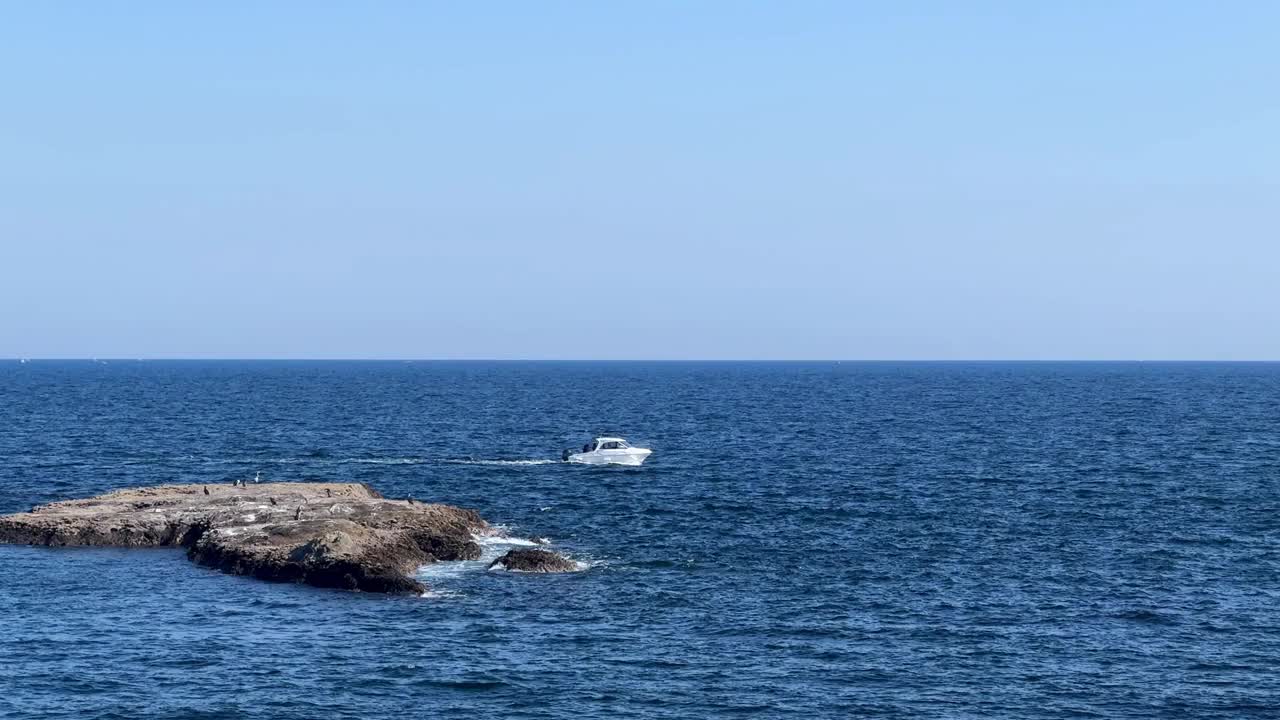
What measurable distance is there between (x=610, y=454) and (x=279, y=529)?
145 feet

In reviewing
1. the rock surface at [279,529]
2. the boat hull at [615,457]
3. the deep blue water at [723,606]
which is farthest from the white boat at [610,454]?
the rock surface at [279,529]

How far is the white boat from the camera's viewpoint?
110m

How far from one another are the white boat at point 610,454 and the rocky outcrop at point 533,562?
4369 centimetres

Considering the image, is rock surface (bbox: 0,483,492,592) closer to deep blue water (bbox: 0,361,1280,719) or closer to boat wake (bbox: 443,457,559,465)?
deep blue water (bbox: 0,361,1280,719)

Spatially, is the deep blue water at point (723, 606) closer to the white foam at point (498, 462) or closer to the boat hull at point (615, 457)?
the white foam at point (498, 462)

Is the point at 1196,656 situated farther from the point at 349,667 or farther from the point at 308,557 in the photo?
the point at 308,557

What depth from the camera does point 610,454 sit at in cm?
11012

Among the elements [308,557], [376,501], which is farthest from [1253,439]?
[308,557]

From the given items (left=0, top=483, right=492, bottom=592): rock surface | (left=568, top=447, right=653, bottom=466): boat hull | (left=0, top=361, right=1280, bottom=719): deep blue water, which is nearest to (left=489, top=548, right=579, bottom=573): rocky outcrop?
(left=0, top=361, right=1280, bottom=719): deep blue water

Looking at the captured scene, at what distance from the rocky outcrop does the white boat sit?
143ft

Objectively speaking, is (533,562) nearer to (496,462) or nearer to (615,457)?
(615,457)

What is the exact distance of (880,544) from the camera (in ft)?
242

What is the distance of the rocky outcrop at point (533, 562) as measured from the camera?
6462cm

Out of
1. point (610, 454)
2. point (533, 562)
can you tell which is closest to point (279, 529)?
point (533, 562)
